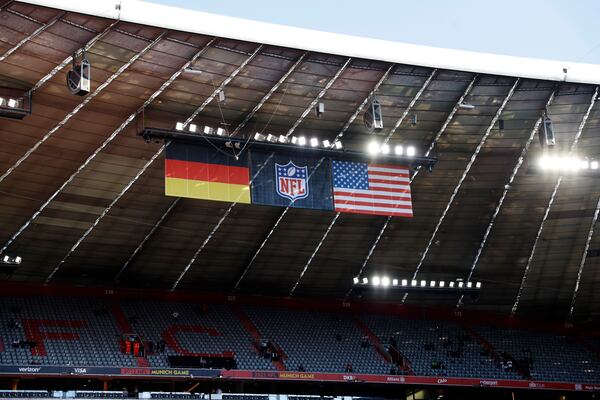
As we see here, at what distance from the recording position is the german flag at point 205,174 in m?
30.4

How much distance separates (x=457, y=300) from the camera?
49625 millimetres

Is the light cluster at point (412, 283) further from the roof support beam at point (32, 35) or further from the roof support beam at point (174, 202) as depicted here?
the roof support beam at point (32, 35)

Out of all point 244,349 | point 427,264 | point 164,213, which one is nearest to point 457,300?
point 427,264

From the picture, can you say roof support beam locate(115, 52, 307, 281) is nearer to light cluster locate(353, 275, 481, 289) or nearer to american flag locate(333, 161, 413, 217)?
american flag locate(333, 161, 413, 217)

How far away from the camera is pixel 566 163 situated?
115 feet

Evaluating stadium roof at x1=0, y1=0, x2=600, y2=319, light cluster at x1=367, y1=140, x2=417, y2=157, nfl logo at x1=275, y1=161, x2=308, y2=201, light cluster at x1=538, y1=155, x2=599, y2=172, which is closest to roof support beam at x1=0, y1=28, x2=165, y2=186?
stadium roof at x1=0, y1=0, x2=600, y2=319

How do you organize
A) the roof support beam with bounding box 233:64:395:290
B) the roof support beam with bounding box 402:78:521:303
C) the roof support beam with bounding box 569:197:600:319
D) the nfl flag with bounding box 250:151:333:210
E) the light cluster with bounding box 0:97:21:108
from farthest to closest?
the roof support beam with bounding box 569:197:600:319 < the roof support beam with bounding box 402:78:521:303 < the nfl flag with bounding box 250:151:333:210 < the roof support beam with bounding box 233:64:395:290 < the light cluster with bounding box 0:97:21:108

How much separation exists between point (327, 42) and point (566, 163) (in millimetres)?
12654

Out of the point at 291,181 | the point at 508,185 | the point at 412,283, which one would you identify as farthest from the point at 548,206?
the point at 291,181

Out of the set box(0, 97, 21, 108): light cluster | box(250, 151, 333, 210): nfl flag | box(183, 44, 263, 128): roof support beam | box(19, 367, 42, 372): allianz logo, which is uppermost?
box(183, 44, 263, 128): roof support beam

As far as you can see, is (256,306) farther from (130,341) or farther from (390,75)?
(390,75)

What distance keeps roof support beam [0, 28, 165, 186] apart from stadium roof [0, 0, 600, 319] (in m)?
0.07

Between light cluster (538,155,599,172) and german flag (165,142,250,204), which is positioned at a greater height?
light cluster (538,155,599,172)

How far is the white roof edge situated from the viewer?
84.5ft
